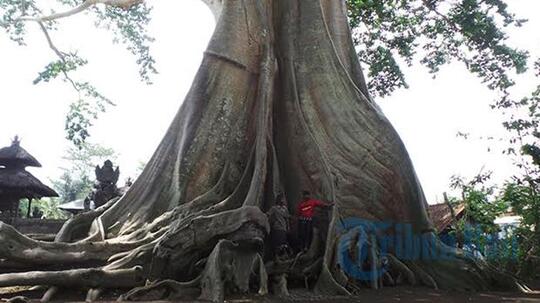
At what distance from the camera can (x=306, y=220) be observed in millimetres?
5184

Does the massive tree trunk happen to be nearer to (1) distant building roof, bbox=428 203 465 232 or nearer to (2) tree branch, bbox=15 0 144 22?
(2) tree branch, bbox=15 0 144 22

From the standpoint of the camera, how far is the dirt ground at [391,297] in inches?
155

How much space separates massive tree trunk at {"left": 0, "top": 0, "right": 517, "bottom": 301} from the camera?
4.28 m

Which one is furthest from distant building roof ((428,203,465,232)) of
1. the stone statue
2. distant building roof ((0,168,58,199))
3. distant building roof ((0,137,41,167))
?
distant building roof ((0,137,41,167))

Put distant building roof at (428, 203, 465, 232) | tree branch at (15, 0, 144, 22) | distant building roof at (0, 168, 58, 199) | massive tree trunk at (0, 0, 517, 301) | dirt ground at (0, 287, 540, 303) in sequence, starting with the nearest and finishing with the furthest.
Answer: dirt ground at (0, 287, 540, 303), massive tree trunk at (0, 0, 517, 301), tree branch at (15, 0, 144, 22), distant building roof at (428, 203, 465, 232), distant building roof at (0, 168, 58, 199)

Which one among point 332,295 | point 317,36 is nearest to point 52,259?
point 332,295

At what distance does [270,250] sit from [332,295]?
3.11 feet

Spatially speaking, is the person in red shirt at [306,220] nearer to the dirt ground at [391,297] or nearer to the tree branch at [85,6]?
the dirt ground at [391,297]

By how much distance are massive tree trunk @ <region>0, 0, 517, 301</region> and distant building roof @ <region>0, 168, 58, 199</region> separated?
8.99 metres

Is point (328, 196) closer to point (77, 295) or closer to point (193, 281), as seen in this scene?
point (193, 281)

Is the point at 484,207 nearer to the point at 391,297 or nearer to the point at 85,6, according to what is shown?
the point at 391,297

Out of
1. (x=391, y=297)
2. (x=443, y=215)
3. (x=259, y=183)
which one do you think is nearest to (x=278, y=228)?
(x=259, y=183)

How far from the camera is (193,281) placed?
4035mm

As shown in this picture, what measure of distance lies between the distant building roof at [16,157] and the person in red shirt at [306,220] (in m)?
11.5
